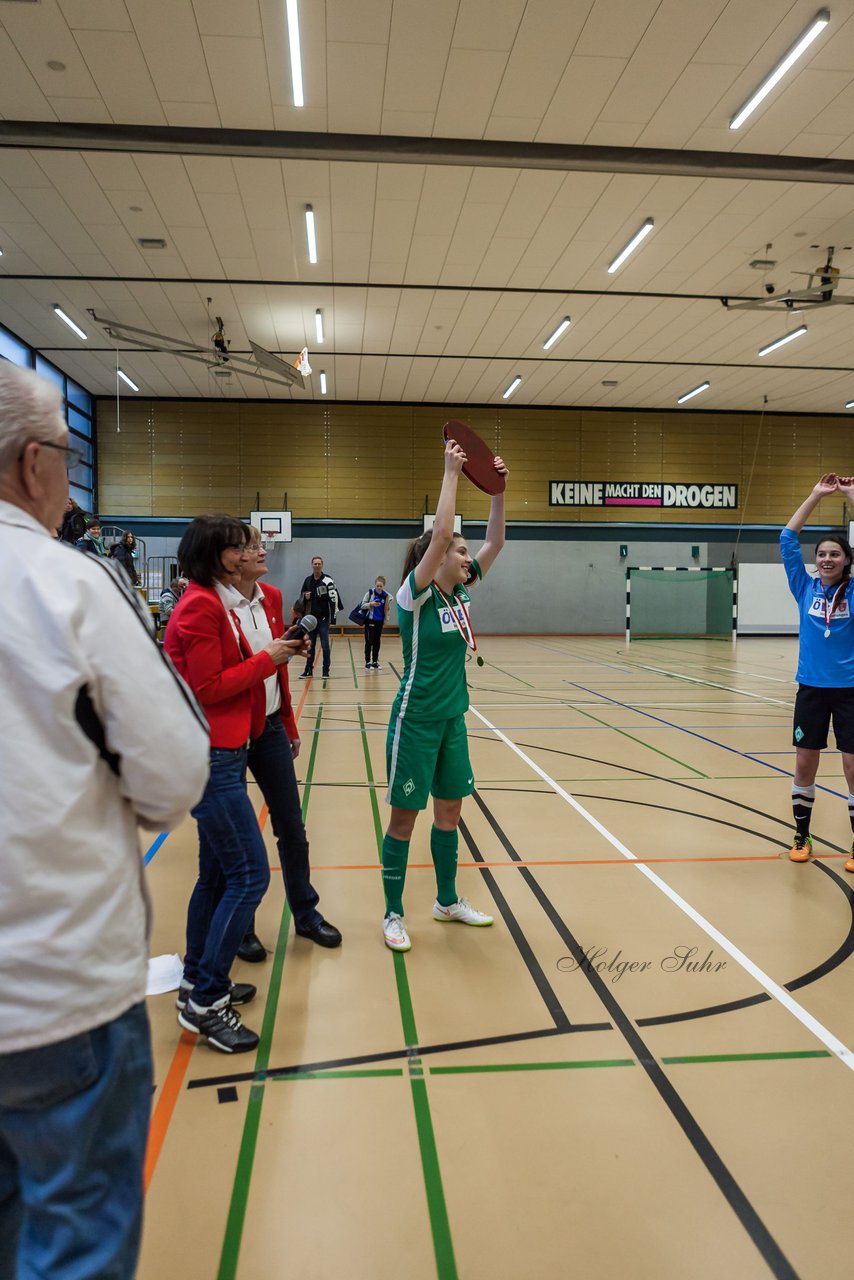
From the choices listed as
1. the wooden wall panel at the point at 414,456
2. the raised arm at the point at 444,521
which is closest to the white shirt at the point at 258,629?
the raised arm at the point at 444,521

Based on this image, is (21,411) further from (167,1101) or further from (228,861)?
(167,1101)

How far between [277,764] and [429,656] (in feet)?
2.69

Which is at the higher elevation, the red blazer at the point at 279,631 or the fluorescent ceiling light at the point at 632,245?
the fluorescent ceiling light at the point at 632,245

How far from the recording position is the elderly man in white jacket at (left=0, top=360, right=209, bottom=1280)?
41.0 inches

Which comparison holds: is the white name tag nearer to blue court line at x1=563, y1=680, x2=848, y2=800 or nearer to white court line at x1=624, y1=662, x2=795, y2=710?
blue court line at x1=563, y1=680, x2=848, y2=800

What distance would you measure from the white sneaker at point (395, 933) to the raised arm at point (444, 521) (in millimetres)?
1543

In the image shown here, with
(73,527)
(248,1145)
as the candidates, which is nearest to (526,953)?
(248,1145)

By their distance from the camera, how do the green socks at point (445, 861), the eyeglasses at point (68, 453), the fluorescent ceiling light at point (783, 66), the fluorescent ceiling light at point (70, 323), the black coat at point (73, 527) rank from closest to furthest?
the eyeglasses at point (68, 453), the green socks at point (445, 861), the fluorescent ceiling light at point (783, 66), the black coat at point (73, 527), the fluorescent ceiling light at point (70, 323)

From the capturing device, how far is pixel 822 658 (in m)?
4.47

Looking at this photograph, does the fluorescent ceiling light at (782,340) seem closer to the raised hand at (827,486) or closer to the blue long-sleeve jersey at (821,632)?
the raised hand at (827,486)

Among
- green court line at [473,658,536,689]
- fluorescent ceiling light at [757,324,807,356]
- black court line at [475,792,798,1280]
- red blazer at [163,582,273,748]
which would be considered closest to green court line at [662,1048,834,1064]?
black court line at [475,792,798,1280]

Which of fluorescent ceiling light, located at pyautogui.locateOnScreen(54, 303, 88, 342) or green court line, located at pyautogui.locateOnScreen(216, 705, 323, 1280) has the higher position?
fluorescent ceiling light, located at pyautogui.locateOnScreen(54, 303, 88, 342)

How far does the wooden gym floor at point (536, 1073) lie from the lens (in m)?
1.94

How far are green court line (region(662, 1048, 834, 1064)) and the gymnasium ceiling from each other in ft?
28.3
